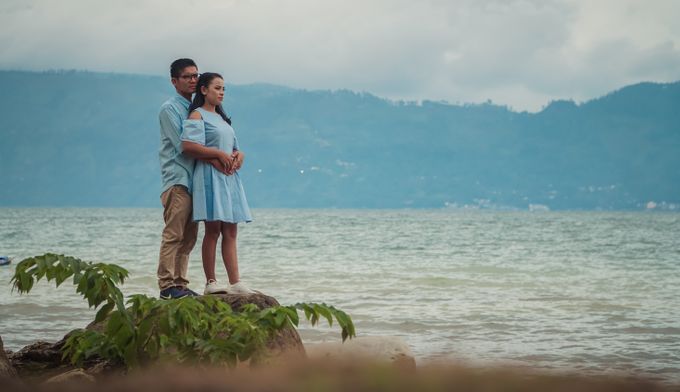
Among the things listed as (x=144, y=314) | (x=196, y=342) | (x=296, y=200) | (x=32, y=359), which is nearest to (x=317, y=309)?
(x=196, y=342)

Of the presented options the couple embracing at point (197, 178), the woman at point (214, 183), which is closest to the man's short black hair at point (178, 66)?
the couple embracing at point (197, 178)

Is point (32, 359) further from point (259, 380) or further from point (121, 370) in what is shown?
point (259, 380)

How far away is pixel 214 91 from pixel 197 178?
606 mm

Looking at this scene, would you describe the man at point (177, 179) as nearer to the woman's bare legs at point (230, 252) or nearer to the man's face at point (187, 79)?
the man's face at point (187, 79)

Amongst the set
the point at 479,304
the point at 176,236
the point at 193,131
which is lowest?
the point at 479,304

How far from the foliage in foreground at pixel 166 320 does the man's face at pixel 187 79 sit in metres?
2.46

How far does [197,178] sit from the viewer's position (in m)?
6.39

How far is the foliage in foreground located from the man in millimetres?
1993

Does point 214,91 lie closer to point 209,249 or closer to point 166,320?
point 209,249

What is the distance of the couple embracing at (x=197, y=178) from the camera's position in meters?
6.33

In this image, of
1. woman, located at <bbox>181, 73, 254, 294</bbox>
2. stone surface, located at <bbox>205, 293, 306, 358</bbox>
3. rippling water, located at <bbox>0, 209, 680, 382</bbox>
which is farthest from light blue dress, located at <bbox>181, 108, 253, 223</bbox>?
rippling water, located at <bbox>0, 209, 680, 382</bbox>

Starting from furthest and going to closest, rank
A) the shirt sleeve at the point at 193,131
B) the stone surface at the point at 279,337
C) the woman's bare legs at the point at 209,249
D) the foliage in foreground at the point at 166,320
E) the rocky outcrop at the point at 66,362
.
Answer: the woman's bare legs at the point at 209,249 → the shirt sleeve at the point at 193,131 → the stone surface at the point at 279,337 → the rocky outcrop at the point at 66,362 → the foliage in foreground at the point at 166,320

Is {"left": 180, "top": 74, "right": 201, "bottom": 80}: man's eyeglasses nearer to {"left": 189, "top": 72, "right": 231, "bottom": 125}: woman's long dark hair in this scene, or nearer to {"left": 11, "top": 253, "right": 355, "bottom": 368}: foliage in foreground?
{"left": 189, "top": 72, "right": 231, "bottom": 125}: woman's long dark hair

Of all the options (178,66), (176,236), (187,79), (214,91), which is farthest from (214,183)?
(178,66)
